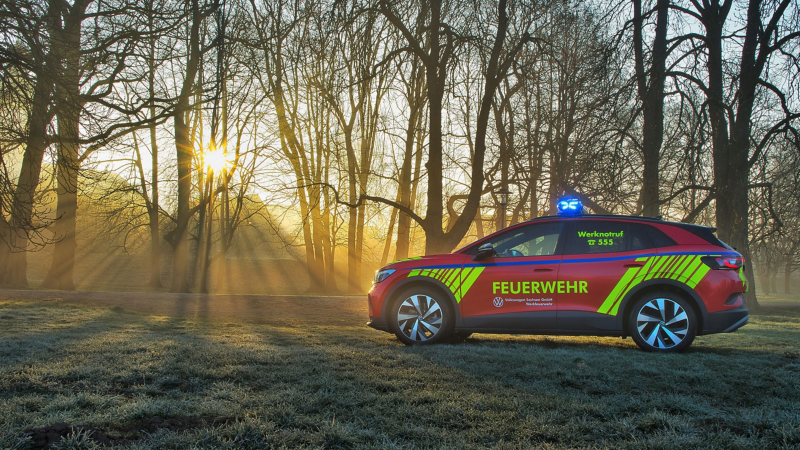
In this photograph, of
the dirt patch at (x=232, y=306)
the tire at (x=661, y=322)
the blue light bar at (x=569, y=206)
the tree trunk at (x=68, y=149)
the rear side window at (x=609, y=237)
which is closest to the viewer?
the tire at (x=661, y=322)

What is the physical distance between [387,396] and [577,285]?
3.56 m

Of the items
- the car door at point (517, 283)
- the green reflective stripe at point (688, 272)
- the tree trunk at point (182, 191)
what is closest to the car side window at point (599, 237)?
the car door at point (517, 283)

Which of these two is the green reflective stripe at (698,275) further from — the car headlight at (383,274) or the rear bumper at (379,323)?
the rear bumper at (379,323)

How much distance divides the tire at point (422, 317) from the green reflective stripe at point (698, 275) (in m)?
2.84

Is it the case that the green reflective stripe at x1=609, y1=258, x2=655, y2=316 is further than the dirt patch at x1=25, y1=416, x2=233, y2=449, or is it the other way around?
the green reflective stripe at x1=609, y1=258, x2=655, y2=316

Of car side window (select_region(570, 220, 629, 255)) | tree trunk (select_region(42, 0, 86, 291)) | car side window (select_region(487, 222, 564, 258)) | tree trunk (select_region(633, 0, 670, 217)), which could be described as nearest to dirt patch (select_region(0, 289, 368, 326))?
tree trunk (select_region(42, 0, 86, 291))

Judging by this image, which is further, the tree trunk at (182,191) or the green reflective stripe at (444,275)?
the tree trunk at (182,191)

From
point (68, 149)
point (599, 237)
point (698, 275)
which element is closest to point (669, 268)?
point (698, 275)

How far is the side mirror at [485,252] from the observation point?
7.31 meters

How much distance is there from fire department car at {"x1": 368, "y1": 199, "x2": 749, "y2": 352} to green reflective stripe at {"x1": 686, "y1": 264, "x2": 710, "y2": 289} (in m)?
0.01

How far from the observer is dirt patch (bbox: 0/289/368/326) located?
13297mm

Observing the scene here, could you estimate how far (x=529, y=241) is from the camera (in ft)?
24.5

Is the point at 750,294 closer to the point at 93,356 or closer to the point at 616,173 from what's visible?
the point at 616,173

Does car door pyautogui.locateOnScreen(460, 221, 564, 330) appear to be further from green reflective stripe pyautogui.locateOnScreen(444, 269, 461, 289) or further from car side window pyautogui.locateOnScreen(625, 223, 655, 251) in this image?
car side window pyautogui.locateOnScreen(625, 223, 655, 251)
